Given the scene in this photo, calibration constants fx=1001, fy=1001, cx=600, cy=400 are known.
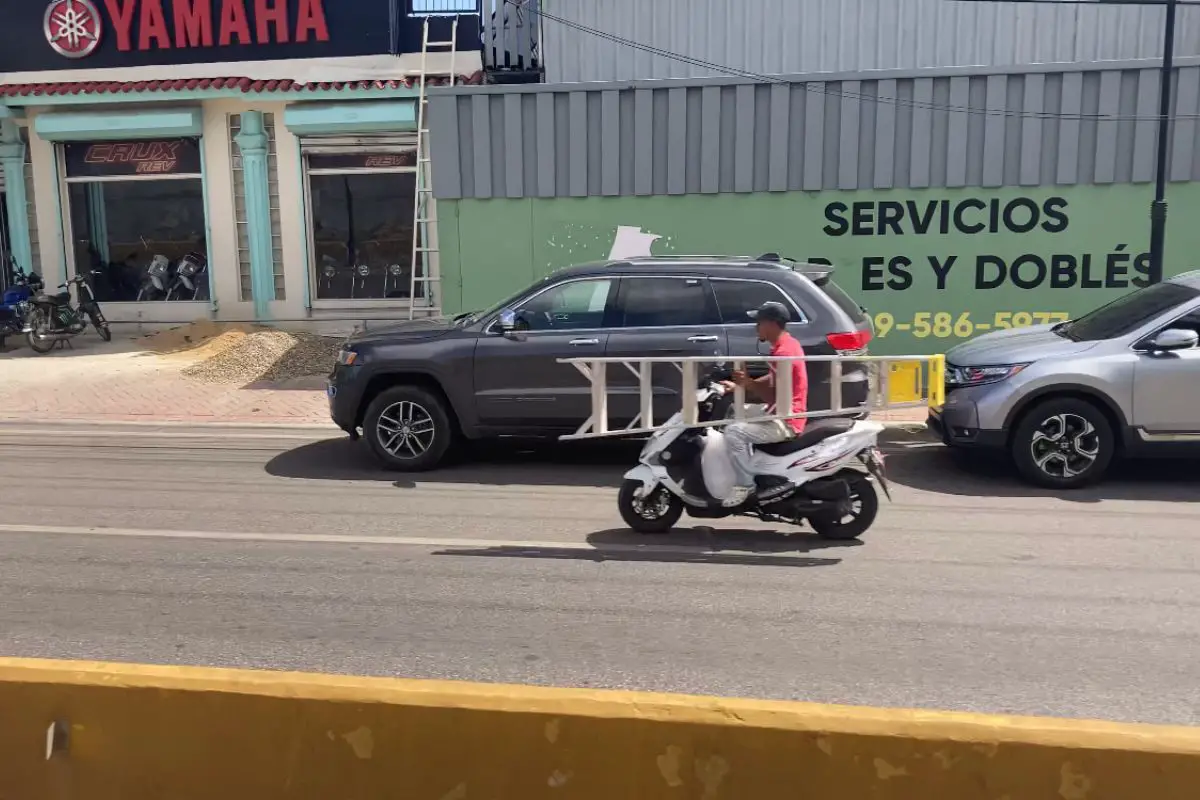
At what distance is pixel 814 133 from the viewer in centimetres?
1186

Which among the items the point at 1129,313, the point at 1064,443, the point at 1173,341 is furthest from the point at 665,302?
the point at 1173,341

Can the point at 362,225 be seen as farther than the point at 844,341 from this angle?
Yes

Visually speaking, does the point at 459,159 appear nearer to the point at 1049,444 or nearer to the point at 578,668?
the point at 1049,444

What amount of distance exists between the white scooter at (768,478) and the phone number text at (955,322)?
605cm

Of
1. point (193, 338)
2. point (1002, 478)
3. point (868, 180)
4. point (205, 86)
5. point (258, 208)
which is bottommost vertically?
point (1002, 478)

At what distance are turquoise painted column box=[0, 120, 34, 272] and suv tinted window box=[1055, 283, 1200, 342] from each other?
15.5m

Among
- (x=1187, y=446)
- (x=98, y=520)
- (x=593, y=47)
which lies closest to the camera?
(x=98, y=520)

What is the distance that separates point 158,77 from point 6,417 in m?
6.77

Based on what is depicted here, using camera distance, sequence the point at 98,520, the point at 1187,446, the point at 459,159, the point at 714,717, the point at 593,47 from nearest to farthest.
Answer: the point at 714,717 < the point at 98,520 < the point at 1187,446 < the point at 459,159 < the point at 593,47

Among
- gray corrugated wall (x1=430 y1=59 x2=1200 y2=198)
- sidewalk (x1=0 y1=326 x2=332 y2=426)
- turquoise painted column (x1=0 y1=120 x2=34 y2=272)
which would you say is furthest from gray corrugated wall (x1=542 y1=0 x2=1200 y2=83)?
turquoise painted column (x1=0 y1=120 x2=34 y2=272)

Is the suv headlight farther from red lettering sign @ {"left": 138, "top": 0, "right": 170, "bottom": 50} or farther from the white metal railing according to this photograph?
red lettering sign @ {"left": 138, "top": 0, "right": 170, "bottom": 50}

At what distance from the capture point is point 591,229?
1245 cm

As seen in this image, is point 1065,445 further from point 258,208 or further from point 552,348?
point 258,208

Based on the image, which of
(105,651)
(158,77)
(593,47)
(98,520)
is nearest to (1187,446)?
(105,651)
